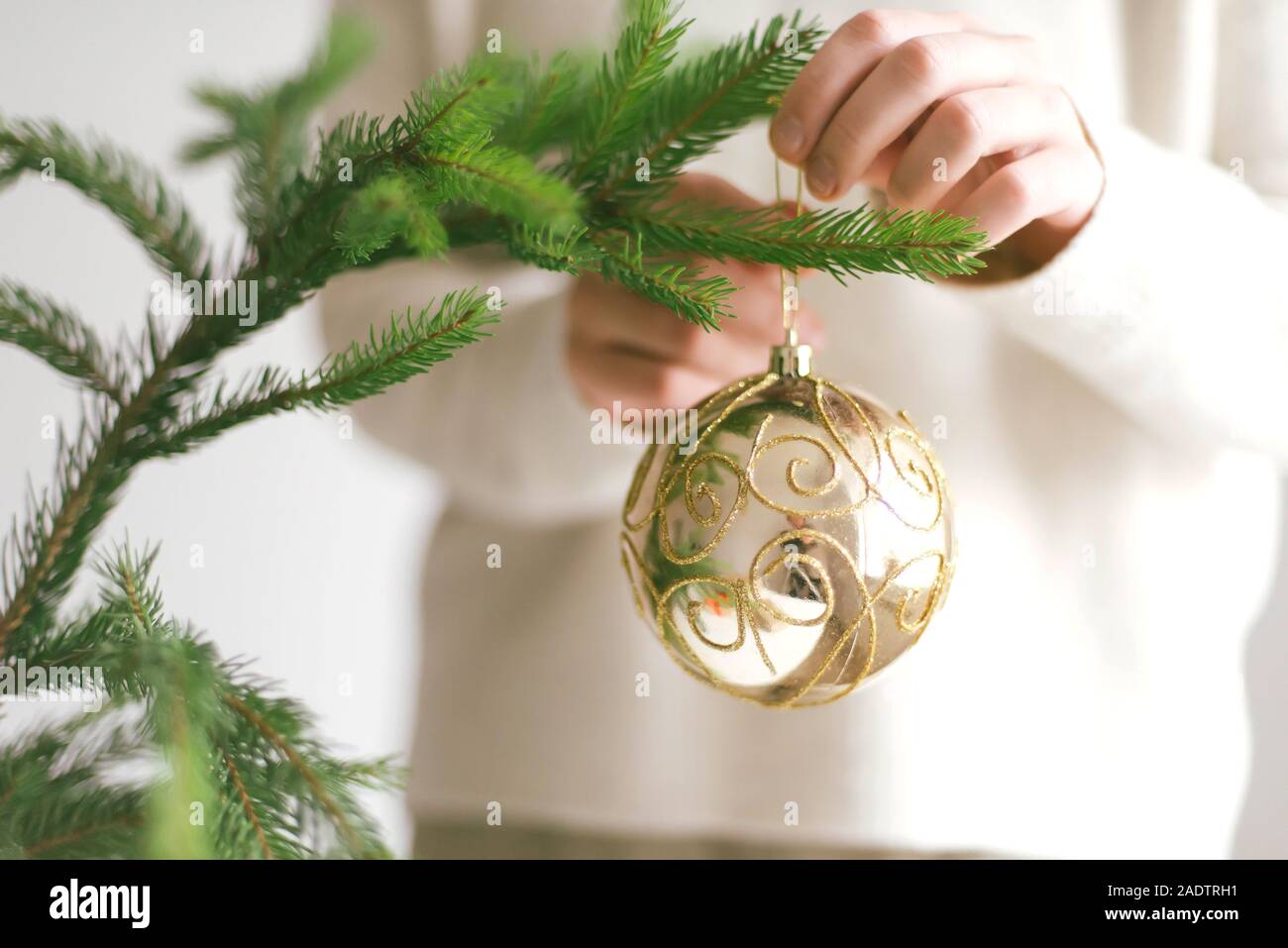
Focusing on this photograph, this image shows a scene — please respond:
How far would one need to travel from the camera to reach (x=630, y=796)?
0.79 meters

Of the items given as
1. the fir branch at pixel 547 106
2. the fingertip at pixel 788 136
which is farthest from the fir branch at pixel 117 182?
the fingertip at pixel 788 136

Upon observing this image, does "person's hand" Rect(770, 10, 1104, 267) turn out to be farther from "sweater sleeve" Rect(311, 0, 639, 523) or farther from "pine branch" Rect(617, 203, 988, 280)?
"sweater sleeve" Rect(311, 0, 639, 523)

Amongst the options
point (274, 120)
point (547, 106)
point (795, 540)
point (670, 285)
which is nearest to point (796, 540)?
point (795, 540)

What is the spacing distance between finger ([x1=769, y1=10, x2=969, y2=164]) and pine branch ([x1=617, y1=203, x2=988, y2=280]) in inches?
1.2

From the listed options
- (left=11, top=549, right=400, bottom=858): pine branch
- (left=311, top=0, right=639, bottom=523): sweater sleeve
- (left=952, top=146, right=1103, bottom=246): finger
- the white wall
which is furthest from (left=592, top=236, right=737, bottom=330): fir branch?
the white wall

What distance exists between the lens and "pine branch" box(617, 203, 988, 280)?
1.21ft

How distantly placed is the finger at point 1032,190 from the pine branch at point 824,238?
0.01 m

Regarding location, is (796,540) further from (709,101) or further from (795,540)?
(709,101)

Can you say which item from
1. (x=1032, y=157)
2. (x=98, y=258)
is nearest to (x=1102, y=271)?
(x=1032, y=157)

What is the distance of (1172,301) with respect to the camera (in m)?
0.56

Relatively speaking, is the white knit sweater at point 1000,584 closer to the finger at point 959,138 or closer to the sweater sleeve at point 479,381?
the sweater sleeve at point 479,381

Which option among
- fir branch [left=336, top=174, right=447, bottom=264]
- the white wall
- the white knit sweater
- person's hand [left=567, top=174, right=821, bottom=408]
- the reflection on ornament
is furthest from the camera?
the white wall

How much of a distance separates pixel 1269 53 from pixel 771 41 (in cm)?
50

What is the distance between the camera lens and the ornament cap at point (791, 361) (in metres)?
0.47
